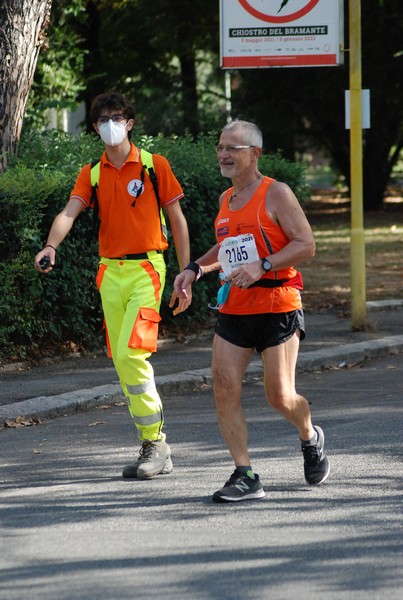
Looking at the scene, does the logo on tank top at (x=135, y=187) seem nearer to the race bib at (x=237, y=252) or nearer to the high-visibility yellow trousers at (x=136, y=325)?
the high-visibility yellow trousers at (x=136, y=325)

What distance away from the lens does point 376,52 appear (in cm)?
2934

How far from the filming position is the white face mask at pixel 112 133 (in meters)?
6.74

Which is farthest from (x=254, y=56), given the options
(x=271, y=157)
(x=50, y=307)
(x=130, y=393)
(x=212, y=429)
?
(x=130, y=393)

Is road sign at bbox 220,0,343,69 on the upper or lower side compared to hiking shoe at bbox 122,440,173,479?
upper

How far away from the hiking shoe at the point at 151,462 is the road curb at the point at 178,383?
1.94m

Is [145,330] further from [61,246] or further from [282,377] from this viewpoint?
[61,246]

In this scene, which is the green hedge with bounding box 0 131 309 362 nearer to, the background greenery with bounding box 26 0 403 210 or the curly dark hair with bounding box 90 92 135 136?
the curly dark hair with bounding box 90 92 135 136

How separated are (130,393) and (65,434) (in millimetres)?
1470

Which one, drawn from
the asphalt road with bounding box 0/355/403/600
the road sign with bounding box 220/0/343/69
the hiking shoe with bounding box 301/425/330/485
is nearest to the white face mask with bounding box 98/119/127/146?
the asphalt road with bounding box 0/355/403/600

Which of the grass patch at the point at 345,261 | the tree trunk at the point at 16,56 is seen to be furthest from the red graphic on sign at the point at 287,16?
the grass patch at the point at 345,261

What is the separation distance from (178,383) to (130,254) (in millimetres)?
3119

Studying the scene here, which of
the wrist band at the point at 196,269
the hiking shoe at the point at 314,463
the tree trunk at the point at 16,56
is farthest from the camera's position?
the tree trunk at the point at 16,56

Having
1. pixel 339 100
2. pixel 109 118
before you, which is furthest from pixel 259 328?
pixel 339 100

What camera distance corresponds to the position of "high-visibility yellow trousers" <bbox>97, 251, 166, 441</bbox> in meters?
6.65
